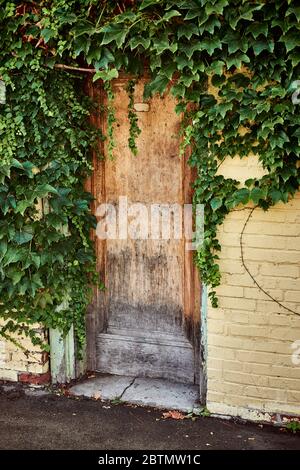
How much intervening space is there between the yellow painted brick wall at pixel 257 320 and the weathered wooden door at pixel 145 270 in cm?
39

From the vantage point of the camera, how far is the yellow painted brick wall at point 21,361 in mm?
4098

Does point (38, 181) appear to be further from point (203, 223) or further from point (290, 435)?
point (290, 435)

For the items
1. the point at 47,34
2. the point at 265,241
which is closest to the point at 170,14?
the point at 47,34

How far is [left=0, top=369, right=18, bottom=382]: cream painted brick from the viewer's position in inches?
165

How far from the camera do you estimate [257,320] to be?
11.5 feet

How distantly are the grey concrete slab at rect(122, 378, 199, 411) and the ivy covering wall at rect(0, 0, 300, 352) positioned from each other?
A: 2.01 feet

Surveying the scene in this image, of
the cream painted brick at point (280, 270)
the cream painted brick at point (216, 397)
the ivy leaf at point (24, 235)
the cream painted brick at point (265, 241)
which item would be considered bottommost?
the cream painted brick at point (216, 397)

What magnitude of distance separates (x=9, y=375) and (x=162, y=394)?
124cm

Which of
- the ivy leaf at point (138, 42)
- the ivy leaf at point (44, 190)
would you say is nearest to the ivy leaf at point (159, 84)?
the ivy leaf at point (138, 42)

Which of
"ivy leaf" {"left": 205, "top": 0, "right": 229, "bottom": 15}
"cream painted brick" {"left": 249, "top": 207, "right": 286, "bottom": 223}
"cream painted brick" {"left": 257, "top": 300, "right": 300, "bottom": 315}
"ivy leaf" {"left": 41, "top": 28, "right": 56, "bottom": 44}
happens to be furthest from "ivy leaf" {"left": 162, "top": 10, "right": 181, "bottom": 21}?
"cream painted brick" {"left": 257, "top": 300, "right": 300, "bottom": 315}

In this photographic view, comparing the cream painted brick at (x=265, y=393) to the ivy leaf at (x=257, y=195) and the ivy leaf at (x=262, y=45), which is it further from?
the ivy leaf at (x=262, y=45)

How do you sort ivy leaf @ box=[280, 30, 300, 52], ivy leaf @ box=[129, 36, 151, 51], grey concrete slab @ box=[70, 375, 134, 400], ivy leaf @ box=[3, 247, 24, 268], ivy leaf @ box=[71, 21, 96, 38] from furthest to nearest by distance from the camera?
1. grey concrete slab @ box=[70, 375, 134, 400]
2. ivy leaf @ box=[3, 247, 24, 268]
3. ivy leaf @ box=[71, 21, 96, 38]
4. ivy leaf @ box=[129, 36, 151, 51]
5. ivy leaf @ box=[280, 30, 300, 52]

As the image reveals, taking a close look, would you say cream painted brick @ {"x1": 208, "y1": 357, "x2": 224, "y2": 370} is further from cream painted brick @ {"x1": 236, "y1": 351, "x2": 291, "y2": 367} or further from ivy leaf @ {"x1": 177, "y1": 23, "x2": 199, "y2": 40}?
ivy leaf @ {"x1": 177, "y1": 23, "x2": 199, "y2": 40}
